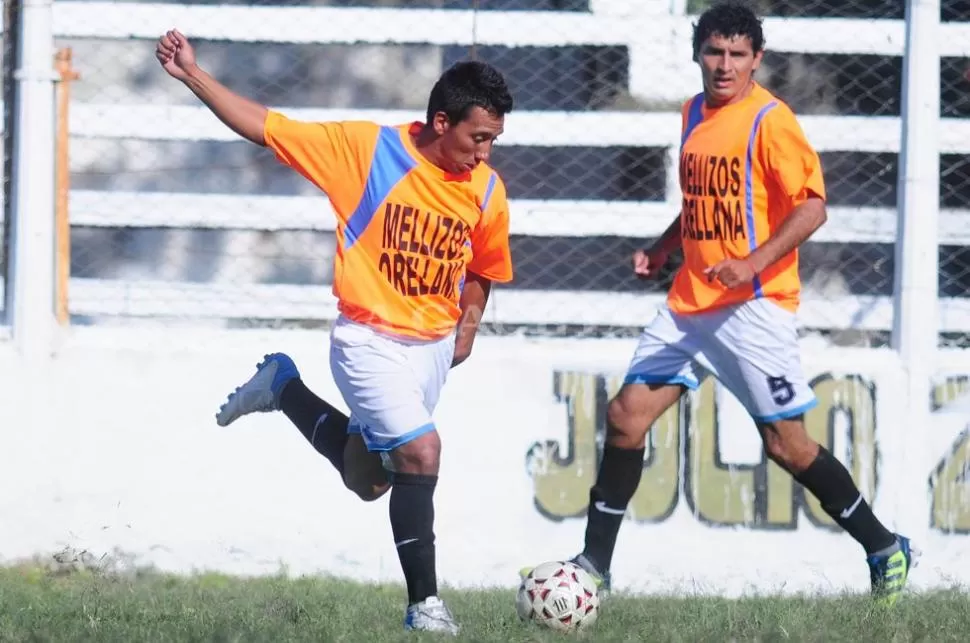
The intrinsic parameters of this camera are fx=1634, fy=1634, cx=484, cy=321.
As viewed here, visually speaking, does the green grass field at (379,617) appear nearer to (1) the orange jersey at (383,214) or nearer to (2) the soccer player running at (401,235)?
(2) the soccer player running at (401,235)

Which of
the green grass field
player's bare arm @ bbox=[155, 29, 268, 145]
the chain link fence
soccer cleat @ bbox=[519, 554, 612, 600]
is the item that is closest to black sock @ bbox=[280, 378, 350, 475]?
the green grass field

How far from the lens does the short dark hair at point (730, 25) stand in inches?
243

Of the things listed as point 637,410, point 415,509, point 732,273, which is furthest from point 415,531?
point 732,273

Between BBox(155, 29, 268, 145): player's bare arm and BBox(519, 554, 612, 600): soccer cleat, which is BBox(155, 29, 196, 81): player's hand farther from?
BBox(519, 554, 612, 600): soccer cleat

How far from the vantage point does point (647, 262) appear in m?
6.46

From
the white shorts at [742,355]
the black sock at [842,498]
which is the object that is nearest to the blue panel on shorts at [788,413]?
the white shorts at [742,355]

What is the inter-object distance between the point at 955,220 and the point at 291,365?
3278mm

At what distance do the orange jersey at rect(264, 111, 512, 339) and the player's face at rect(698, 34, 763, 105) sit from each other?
120 cm

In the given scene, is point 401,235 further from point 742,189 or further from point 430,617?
point 742,189

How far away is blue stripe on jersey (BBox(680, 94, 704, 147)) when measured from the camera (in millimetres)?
6363

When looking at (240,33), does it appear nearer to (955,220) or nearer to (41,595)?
(41,595)

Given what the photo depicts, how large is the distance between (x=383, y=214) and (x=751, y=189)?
1.48 metres

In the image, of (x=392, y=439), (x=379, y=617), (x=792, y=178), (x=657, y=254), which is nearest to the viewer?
(x=392, y=439)

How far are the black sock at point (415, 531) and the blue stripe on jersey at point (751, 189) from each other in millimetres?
1554
